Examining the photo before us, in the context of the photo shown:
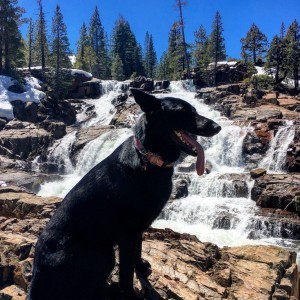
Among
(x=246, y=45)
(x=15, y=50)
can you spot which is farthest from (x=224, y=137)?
(x=246, y=45)

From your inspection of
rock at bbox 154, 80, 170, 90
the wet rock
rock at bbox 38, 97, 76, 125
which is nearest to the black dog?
the wet rock

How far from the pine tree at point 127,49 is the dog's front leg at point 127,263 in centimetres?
5729

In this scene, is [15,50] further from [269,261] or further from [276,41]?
[269,261]

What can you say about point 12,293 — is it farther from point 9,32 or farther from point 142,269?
point 9,32

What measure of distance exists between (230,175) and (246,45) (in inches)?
1617

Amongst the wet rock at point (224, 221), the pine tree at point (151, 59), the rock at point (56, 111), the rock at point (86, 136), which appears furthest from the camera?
the pine tree at point (151, 59)

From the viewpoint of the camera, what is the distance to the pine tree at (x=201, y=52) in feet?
132

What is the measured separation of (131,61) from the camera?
59.6m

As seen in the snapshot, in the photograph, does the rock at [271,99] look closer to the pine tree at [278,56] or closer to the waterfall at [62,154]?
the pine tree at [278,56]

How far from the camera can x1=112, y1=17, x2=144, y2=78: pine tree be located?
5912cm

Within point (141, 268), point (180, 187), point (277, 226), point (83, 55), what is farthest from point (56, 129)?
point (83, 55)

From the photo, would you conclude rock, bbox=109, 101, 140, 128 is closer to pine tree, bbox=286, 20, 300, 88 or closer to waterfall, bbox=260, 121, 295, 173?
waterfall, bbox=260, 121, 295, 173

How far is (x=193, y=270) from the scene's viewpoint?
3760 mm

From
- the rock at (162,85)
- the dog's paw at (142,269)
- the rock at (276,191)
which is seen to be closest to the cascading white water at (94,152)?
the rock at (276,191)
